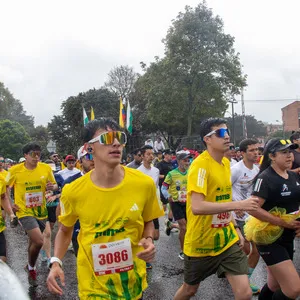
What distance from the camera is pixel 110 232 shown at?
3.02 m

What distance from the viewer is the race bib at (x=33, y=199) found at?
6926mm

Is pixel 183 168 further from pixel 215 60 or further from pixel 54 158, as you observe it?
pixel 215 60

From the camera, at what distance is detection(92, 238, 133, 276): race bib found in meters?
3.00

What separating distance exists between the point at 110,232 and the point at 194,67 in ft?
107

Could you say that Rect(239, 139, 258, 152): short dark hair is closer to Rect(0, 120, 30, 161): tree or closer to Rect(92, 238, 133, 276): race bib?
Rect(92, 238, 133, 276): race bib

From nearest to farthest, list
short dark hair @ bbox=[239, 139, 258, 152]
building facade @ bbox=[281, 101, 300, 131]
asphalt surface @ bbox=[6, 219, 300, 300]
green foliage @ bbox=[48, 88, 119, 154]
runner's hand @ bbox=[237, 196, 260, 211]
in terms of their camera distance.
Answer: runner's hand @ bbox=[237, 196, 260, 211]
asphalt surface @ bbox=[6, 219, 300, 300]
short dark hair @ bbox=[239, 139, 258, 152]
green foliage @ bbox=[48, 88, 119, 154]
building facade @ bbox=[281, 101, 300, 131]

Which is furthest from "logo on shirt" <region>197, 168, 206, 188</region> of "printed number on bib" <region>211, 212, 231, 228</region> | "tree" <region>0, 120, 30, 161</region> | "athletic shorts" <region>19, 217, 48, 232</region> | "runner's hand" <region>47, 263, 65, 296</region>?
"tree" <region>0, 120, 30, 161</region>

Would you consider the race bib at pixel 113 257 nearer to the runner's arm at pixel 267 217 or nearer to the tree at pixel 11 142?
the runner's arm at pixel 267 217

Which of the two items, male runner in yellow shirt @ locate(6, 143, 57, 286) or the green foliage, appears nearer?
male runner in yellow shirt @ locate(6, 143, 57, 286)

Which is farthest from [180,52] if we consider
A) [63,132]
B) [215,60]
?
[63,132]

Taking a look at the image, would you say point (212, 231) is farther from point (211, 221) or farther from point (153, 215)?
point (153, 215)

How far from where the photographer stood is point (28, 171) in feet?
23.2

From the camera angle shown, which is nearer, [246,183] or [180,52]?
[246,183]

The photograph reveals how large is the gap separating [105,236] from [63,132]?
4715cm
